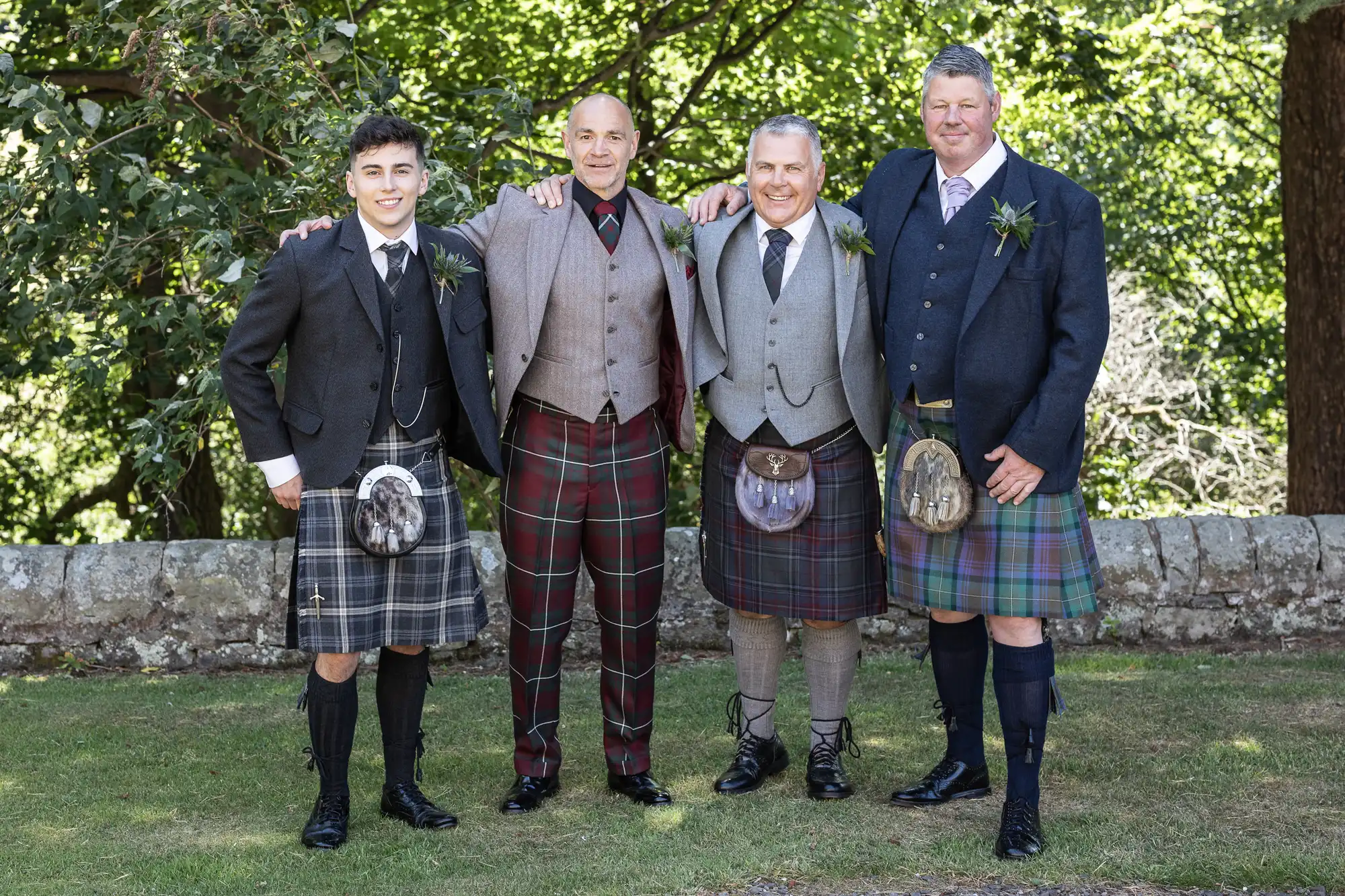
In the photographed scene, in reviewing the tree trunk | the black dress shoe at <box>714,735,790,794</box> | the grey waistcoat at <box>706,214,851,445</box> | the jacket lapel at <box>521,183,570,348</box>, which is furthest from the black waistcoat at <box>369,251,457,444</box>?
the tree trunk

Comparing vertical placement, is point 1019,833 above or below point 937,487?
below

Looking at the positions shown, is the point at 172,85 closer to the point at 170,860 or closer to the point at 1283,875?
the point at 170,860

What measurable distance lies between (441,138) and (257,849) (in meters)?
2.67

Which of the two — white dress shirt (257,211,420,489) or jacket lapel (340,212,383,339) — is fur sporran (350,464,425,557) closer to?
white dress shirt (257,211,420,489)

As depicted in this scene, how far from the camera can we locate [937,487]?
10.1 feet

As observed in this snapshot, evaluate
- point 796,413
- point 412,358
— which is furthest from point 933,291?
point 412,358

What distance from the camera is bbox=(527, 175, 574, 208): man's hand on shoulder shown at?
3242 mm

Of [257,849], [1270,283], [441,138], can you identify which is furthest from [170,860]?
[1270,283]

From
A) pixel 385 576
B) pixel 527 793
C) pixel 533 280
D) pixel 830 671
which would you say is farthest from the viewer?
pixel 830 671

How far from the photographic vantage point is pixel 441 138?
15.8 ft

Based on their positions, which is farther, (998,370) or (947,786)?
(947,786)

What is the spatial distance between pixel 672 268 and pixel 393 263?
2.12 ft

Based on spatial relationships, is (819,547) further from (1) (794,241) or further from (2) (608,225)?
(2) (608,225)

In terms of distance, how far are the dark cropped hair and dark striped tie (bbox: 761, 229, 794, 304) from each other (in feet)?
2.81
